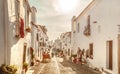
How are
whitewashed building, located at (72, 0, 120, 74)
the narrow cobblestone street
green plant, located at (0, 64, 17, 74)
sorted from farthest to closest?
the narrow cobblestone street
whitewashed building, located at (72, 0, 120, 74)
green plant, located at (0, 64, 17, 74)

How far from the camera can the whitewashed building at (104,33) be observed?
15.9 m

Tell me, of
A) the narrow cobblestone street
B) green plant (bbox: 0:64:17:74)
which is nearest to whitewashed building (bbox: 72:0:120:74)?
the narrow cobblestone street

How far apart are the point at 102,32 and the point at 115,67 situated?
4.67 m

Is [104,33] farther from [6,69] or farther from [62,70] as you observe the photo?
[6,69]

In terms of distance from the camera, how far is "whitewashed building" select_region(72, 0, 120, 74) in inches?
626

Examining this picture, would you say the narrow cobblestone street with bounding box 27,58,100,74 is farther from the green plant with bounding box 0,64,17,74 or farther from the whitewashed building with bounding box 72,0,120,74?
the green plant with bounding box 0,64,17,74

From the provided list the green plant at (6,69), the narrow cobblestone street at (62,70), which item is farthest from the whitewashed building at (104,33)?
the green plant at (6,69)

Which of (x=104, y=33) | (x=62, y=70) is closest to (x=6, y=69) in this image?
(x=104, y=33)

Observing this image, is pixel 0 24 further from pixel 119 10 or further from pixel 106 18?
pixel 106 18

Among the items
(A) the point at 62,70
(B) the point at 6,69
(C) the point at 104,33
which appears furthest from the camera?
(A) the point at 62,70

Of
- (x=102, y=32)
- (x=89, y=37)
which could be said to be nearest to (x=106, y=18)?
(x=102, y=32)

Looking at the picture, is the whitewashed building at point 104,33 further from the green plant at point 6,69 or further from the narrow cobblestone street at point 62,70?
the green plant at point 6,69

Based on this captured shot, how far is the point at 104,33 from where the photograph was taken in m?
19.2

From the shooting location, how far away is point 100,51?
20844mm
